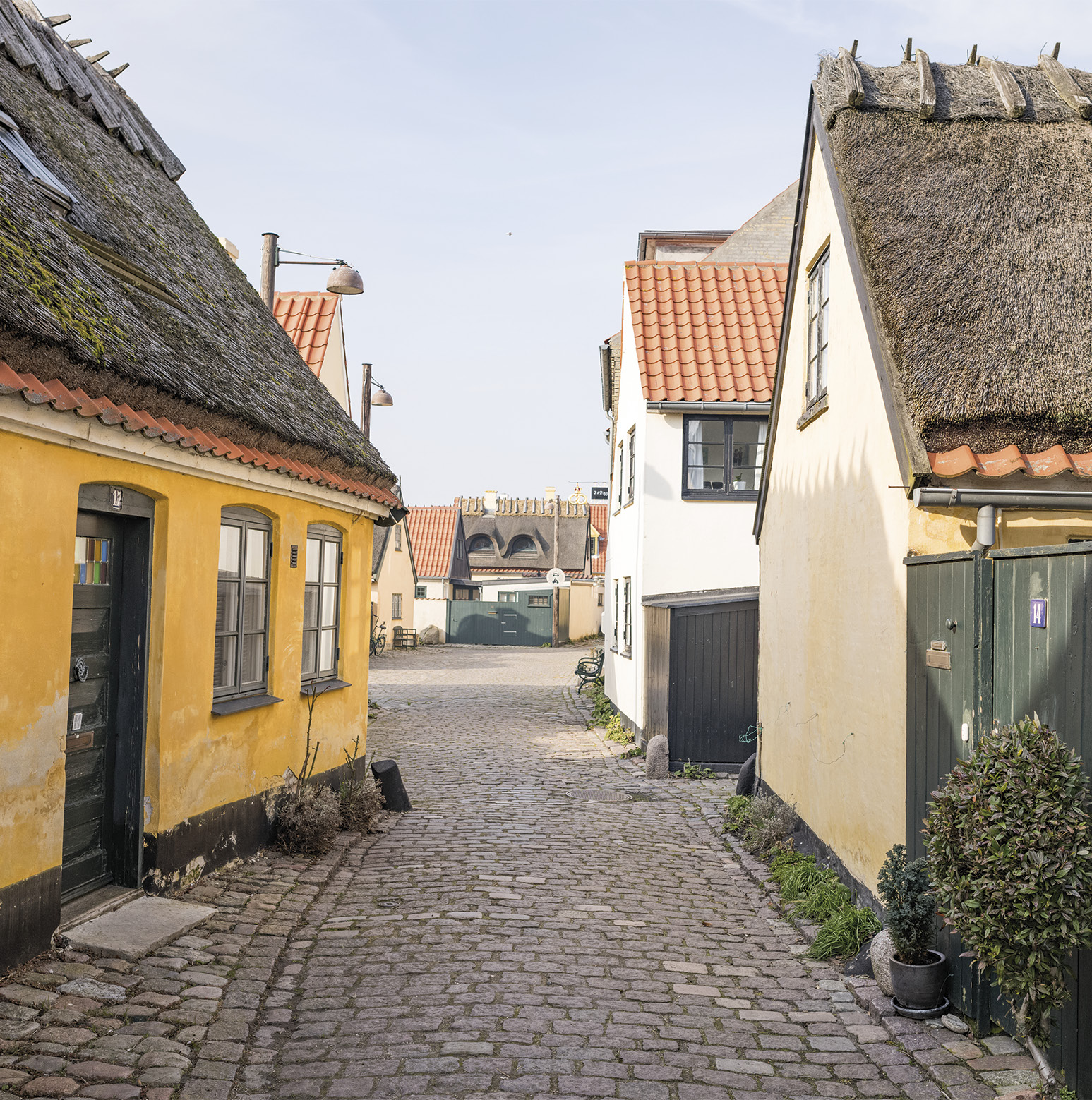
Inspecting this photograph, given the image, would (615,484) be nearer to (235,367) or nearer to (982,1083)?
(235,367)

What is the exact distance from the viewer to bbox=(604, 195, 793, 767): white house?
12.7 metres

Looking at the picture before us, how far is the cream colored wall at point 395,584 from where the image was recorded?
121 ft

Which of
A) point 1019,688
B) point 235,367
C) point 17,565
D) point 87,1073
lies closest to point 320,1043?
point 87,1073

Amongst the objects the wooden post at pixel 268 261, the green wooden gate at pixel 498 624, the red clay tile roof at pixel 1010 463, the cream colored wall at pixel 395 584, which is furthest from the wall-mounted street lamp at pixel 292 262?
the green wooden gate at pixel 498 624

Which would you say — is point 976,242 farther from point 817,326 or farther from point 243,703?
point 243,703

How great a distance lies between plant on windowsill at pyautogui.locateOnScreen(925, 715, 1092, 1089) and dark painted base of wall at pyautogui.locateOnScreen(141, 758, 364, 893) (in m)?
4.51

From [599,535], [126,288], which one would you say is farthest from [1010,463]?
[599,535]

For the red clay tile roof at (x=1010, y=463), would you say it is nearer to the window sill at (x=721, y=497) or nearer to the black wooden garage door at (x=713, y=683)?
the black wooden garage door at (x=713, y=683)

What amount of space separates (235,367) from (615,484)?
1184 centimetres

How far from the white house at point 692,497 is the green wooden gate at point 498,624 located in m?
25.4

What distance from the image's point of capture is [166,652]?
6.39 meters

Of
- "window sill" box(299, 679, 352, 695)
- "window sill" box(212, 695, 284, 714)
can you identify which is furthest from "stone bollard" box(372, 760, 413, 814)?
"window sill" box(212, 695, 284, 714)

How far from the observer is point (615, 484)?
19203mm

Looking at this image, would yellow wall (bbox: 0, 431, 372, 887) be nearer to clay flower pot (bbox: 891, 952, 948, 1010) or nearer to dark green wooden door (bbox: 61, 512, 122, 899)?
dark green wooden door (bbox: 61, 512, 122, 899)
